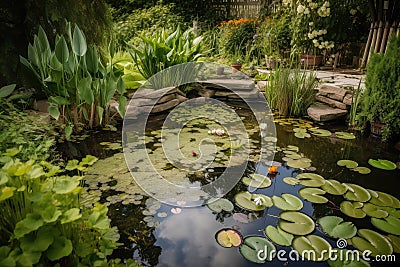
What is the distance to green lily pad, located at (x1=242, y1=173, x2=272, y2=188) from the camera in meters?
2.13

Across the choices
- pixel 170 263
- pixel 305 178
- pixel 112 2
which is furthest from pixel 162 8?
pixel 170 263

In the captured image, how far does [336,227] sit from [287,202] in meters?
0.32

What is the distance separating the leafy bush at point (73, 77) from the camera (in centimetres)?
265

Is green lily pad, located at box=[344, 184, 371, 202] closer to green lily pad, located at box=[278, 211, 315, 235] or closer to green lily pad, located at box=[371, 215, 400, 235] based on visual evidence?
green lily pad, located at box=[371, 215, 400, 235]

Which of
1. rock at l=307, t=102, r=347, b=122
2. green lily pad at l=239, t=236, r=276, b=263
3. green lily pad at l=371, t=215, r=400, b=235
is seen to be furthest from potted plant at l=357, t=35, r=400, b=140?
green lily pad at l=239, t=236, r=276, b=263

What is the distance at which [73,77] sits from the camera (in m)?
2.74

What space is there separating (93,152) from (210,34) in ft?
18.9

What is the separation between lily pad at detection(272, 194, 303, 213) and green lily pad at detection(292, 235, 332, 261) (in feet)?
0.89

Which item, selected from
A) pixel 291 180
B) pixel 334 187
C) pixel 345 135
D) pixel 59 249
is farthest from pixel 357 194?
pixel 59 249

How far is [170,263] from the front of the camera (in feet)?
4.89

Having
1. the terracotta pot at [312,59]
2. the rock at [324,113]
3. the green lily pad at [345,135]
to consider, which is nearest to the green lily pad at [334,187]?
the green lily pad at [345,135]

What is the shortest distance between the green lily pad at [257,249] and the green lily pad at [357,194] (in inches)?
28.3

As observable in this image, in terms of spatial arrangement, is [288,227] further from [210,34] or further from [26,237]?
[210,34]

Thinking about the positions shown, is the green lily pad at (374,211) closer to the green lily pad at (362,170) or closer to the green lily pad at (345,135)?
the green lily pad at (362,170)
